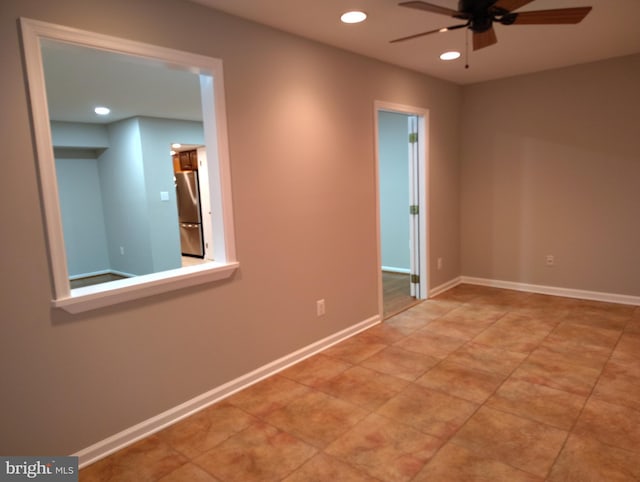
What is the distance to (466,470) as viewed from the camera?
2.00 meters

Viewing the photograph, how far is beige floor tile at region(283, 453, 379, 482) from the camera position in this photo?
6.48 ft

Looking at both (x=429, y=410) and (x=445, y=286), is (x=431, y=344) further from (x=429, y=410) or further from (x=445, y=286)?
(x=445, y=286)

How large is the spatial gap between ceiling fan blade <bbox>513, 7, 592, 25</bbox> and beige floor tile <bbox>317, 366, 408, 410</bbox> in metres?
2.30

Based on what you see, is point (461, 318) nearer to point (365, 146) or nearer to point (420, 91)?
point (365, 146)

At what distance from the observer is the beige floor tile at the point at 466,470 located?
6.36 feet

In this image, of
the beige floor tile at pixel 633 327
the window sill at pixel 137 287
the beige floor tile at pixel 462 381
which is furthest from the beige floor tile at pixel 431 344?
the window sill at pixel 137 287

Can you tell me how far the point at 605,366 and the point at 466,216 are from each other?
263 cm

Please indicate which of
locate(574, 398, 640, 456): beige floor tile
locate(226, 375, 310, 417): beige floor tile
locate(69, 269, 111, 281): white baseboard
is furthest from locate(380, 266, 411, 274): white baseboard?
locate(69, 269, 111, 281): white baseboard

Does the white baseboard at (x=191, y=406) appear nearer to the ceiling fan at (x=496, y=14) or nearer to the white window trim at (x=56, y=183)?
the white window trim at (x=56, y=183)

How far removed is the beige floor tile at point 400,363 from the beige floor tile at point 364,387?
74 mm

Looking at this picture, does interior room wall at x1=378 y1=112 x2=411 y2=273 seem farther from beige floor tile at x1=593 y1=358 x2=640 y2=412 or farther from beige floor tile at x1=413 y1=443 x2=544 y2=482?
beige floor tile at x1=413 y1=443 x2=544 y2=482

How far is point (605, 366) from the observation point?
2.97 m

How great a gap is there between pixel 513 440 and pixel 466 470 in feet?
1.27

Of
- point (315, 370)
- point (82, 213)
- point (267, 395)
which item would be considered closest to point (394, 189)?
point (315, 370)
